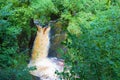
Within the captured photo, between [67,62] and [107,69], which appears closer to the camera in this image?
[107,69]

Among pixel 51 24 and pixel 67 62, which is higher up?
pixel 67 62

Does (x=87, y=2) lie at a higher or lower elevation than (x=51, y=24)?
higher

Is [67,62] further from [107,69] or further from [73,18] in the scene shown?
[73,18]

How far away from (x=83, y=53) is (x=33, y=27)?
850 cm

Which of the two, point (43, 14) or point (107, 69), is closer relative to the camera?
point (107, 69)

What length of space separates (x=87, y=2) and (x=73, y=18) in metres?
0.91

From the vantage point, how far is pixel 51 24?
12828 mm

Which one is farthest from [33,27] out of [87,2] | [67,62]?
[67,62]

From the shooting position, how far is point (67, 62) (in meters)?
4.59

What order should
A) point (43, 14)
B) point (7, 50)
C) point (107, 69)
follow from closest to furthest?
point (107, 69) → point (7, 50) → point (43, 14)

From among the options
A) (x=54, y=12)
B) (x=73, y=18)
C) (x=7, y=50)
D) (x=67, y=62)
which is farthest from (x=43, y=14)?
(x=67, y=62)

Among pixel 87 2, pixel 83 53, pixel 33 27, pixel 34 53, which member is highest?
pixel 83 53

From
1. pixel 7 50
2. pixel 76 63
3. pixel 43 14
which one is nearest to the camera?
pixel 76 63

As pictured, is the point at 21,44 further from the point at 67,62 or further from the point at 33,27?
the point at 67,62
